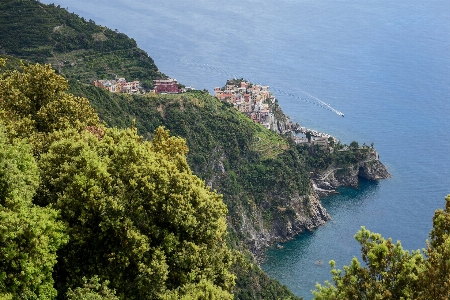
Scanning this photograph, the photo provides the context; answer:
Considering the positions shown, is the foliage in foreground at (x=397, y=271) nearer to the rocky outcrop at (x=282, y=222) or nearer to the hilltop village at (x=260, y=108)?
the rocky outcrop at (x=282, y=222)

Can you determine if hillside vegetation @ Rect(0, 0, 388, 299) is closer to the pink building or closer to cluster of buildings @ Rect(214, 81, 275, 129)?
the pink building

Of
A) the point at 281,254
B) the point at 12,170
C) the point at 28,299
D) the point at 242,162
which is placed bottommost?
the point at 281,254

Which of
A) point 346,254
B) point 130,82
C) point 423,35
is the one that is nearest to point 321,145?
point 346,254

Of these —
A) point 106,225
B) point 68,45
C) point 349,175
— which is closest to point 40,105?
point 106,225

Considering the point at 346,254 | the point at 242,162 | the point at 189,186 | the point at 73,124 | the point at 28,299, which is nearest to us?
the point at 28,299

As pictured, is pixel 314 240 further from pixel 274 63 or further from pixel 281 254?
pixel 274 63

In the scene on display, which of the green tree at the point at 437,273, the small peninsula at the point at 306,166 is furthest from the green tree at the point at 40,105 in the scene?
the small peninsula at the point at 306,166

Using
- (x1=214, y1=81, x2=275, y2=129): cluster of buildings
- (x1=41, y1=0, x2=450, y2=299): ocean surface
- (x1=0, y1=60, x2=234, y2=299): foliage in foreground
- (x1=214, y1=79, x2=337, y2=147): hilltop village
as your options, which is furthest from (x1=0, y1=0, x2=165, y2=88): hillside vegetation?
(x1=0, y1=60, x2=234, y2=299): foliage in foreground
